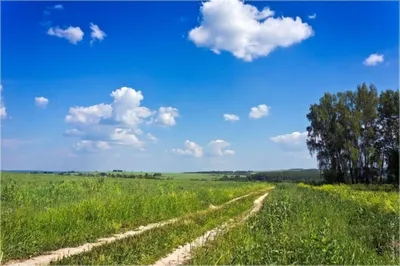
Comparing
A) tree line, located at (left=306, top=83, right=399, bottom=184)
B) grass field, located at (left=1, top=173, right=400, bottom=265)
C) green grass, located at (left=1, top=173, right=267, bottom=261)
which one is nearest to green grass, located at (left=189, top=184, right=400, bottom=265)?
grass field, located at (left=1, top=173, right=400, bottom=265)

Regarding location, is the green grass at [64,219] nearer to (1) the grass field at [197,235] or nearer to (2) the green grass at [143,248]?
(1) the grass field at [197,235]

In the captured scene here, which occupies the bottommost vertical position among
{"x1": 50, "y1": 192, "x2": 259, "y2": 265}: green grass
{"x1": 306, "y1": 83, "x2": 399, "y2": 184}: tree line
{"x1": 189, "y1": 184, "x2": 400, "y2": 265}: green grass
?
{"x1": 50, "y1": 192, "x2": 259, "y2": 265}: green grass

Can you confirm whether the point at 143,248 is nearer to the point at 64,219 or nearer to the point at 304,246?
the point at 304,246

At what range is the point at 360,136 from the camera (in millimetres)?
67500

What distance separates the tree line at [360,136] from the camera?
6531 cm

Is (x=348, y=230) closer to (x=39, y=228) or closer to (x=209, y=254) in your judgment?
(x=209, y=254)

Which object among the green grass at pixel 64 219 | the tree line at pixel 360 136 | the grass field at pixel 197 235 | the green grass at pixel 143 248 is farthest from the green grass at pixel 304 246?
the tree line at pixel 360 136

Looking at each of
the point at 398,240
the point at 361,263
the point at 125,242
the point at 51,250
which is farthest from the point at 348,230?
the point at 51,250

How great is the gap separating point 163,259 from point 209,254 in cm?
144

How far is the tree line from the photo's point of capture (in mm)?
65312

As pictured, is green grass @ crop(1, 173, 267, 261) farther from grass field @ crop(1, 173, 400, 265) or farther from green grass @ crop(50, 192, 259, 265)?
green grass @ crop(50, 192, 259, 265)

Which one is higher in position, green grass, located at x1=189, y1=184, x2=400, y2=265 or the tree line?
the tree line

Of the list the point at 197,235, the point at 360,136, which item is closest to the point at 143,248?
the point at 197,235

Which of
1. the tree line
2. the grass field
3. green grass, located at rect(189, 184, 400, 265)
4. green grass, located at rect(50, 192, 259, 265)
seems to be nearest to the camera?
green grass, located at rect(189, 184, 400, 265)
